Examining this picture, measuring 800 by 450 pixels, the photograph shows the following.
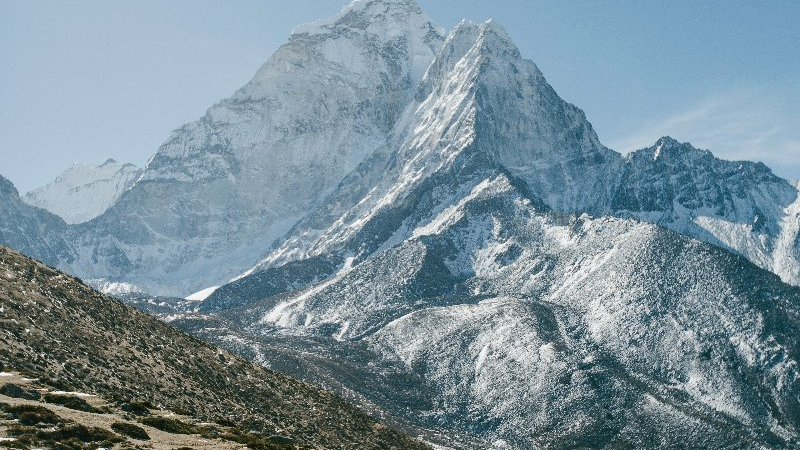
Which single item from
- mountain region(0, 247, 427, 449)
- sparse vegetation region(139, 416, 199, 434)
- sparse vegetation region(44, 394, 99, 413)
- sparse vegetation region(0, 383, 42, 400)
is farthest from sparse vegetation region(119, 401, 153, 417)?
sparse vegetation region(0, 383, 42, 400)

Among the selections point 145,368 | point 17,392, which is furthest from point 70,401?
point 145,368

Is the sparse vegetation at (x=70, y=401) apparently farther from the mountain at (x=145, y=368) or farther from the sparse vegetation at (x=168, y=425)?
the sparse vegetation at (x=168, y=425)

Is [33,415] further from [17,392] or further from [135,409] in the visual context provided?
[135,409]

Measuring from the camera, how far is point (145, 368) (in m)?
86.1

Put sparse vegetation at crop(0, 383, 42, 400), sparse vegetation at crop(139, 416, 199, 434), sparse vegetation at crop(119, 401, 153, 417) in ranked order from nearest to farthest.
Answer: sparse vegetation at crop(0, 383, 42, 400) → sparse vegetation at crop(139, 416, 199, 434) → sparse vegetation at crop(119, 401, 153, 417)

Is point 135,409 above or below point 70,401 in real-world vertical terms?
below

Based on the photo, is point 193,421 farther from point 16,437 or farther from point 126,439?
point 16,437

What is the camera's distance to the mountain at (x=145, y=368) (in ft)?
251

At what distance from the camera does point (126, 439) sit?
57125 mm

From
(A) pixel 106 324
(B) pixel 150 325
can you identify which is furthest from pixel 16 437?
(B) pixel 150 325

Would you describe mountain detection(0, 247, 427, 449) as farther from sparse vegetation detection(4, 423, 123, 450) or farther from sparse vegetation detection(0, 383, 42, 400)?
sparse vegetation detection(4, 423, 123, 450)

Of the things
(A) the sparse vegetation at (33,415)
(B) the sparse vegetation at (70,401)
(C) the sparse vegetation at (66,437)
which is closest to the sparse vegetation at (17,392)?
(B) the sparse vegetation at (70,401)

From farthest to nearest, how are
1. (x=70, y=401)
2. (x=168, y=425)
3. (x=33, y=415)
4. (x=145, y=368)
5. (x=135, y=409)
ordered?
1. (x=145, y=368)
2. (x=135, y=409)
3. (x=168, y=425)
4. (x=70, y=401)
5. (x=33, y=415)

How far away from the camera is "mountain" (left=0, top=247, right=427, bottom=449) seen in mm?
76562
